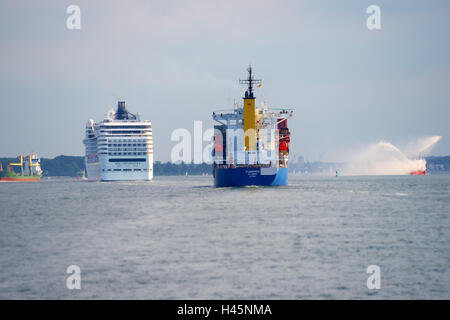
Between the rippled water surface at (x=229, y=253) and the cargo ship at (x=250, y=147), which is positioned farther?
the cargo ship at (x=250, y=147)

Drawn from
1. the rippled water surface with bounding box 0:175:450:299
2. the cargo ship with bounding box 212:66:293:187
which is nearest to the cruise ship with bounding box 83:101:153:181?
the cargo ship with bounding box 212:66:293:187

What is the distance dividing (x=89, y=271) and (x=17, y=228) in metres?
19.3

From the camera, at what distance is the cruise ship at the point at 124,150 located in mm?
150000

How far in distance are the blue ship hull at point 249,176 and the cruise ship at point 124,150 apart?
6512 centimetres

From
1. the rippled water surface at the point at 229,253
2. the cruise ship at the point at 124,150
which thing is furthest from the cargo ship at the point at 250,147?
the cruise ship at the point at 124,150

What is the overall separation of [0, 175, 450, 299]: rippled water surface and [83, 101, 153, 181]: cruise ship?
97051 mm

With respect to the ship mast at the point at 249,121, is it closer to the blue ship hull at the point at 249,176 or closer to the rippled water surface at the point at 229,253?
A: the blue ship hull at the point at 249,176

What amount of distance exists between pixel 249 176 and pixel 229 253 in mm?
52775

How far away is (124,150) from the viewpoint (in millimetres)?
152750

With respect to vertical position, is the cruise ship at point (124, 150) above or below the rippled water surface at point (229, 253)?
above

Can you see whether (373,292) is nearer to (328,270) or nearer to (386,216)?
(328,270)

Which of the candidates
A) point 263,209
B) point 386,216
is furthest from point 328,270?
point 263,209

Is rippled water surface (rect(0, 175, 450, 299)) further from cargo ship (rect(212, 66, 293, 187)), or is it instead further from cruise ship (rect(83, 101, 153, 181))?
cruise ship (rect(83, 101, 153, 181))

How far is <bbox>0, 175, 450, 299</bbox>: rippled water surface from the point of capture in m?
22.8
